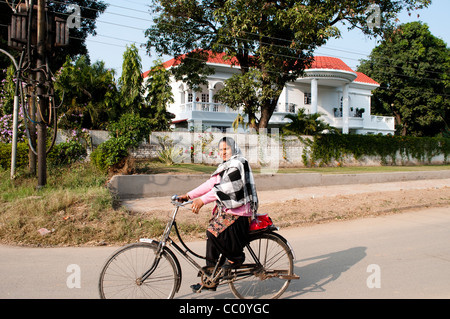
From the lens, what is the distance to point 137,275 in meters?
3.83

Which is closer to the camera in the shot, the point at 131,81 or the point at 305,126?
the point at 131,81

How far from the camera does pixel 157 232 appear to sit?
22.7 ft

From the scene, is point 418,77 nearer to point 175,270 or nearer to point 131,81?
point 131,81

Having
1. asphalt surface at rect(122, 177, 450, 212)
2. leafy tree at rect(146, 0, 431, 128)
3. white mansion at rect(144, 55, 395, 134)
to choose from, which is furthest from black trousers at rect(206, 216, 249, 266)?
white mansion at rect(144, 55, 395, 134)

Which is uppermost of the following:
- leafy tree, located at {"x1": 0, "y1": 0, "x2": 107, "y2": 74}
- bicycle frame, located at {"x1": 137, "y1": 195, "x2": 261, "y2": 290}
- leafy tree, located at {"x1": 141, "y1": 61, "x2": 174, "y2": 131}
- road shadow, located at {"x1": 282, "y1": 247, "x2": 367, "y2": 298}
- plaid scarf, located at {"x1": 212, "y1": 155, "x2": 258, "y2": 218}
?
leafy tree, located at {"x1": 0, "y1": 0, "x2": 107, "y2": 74}

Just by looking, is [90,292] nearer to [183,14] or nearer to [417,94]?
[183,14]

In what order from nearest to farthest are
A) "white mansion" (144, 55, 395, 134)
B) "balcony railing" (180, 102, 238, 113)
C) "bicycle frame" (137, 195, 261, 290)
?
"bicycle frame" (137, 195, 261, 290)
"balcony railing" (180, 102, 238, 113)
"white mansion" (144, 55, 395, 134)

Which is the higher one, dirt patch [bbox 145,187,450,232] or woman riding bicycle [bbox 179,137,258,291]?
woman riding bicycle [bbox 179,137,258,291]

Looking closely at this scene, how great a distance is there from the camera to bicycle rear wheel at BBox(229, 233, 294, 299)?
419 centimetres

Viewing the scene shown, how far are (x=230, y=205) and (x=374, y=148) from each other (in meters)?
20.9

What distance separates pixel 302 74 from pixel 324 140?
4020mm

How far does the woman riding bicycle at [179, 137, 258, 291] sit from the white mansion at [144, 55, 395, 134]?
22653 mm

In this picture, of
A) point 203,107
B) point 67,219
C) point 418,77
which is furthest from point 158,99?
point 418,77

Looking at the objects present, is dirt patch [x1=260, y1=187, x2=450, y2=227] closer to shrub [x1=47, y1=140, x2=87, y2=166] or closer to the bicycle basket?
the bicycle basket
